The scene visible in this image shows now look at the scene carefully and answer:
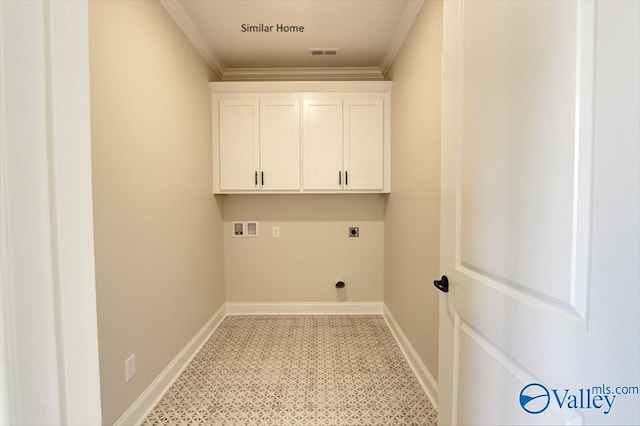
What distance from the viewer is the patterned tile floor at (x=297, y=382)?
1.68 metres

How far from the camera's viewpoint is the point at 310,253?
3252 millimetres

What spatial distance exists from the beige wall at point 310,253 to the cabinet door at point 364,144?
330mm

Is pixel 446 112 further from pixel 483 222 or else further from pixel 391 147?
pixel 391 147

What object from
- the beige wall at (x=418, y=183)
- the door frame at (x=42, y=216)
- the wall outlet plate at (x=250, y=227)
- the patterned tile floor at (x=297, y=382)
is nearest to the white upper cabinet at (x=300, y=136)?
the beige wall at (x=418, y=183)

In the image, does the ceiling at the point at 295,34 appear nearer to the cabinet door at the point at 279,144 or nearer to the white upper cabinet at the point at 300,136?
the white upper cabinet at the point at 300,136

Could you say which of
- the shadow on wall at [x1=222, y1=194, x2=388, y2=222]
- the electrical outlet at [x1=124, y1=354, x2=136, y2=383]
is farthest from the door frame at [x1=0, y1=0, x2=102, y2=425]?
the shadow on wall at [x1=222, y1=194, x2=388, y2=222]

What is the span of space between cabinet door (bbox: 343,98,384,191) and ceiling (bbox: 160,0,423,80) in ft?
1.46

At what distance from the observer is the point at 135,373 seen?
5.37 ft

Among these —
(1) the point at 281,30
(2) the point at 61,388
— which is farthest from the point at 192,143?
(2) the point at 61,388

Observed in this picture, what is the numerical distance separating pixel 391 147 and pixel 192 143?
1877 millimetres

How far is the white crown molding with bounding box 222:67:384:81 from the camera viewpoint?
3.05 m

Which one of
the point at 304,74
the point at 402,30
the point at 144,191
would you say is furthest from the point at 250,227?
the point at 402,30

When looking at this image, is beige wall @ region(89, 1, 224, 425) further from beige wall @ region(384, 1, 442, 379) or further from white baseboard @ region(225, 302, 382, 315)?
beige wall @ region(384, 1, 442, 379)

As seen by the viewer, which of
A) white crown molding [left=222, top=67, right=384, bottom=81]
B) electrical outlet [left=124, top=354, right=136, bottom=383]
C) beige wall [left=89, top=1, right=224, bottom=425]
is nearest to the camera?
beige wall [left=89, top=1, right=224, bottom=425]
